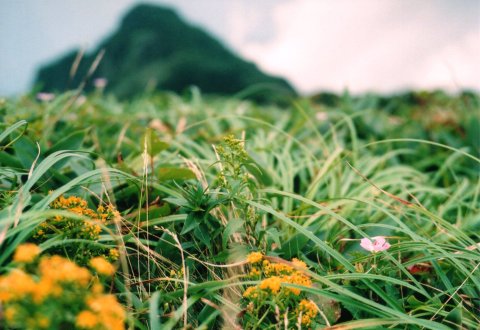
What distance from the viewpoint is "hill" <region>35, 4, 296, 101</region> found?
1497cm

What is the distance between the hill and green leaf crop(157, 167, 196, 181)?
1174 centimetres

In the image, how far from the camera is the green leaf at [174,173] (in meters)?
1.30

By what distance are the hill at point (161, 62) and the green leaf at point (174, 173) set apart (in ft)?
38.5

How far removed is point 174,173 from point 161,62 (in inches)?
644

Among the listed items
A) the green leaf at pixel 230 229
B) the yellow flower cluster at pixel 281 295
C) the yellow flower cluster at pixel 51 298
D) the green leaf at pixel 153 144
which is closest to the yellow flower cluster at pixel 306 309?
the yellow flower cluster at pixel 281 295

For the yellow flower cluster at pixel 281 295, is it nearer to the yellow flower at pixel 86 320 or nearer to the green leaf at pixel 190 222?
the green leaf at pixel 190 222

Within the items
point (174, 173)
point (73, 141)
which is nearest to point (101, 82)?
point (73, 141)

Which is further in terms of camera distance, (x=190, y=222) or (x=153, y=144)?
(x=153, y=144)

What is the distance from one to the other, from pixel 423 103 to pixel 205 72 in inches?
513

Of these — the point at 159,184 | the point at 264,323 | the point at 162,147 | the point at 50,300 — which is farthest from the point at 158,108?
the point at 50,300

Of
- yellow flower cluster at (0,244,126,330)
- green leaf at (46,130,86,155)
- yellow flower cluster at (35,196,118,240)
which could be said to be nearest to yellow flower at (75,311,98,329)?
yellow flower cluster at (0,244,126,330)

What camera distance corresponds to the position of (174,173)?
4.30 ft

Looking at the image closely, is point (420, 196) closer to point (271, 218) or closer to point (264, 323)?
point (271, 218)

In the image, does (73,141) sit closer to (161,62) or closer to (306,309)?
(306,309)
